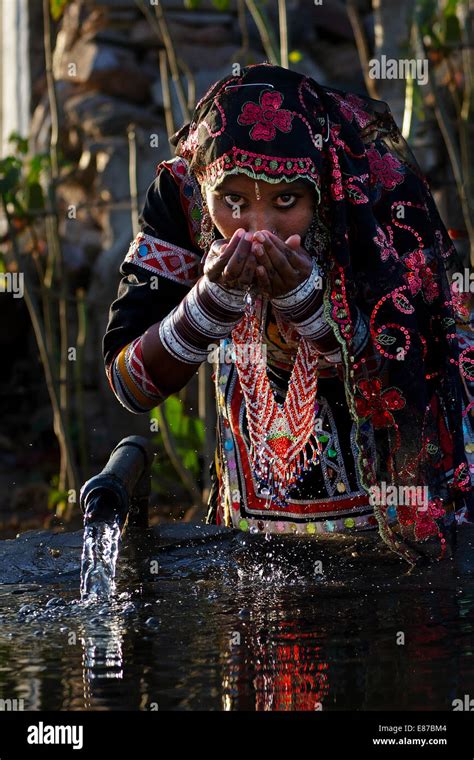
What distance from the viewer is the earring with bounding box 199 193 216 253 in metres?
3.04

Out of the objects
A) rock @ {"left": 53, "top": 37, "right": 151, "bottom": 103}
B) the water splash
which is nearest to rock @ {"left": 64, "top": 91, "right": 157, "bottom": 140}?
rock @ {"left": 53, "top": 37, "right": 151, "bottom": 103}

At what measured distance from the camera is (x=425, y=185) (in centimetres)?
324

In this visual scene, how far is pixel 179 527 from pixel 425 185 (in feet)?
3.84

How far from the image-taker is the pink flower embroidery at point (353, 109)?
10.3ft

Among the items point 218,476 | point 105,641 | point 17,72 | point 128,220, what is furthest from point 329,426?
point 17,72

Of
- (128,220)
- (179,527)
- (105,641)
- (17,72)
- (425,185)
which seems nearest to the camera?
(105,641)

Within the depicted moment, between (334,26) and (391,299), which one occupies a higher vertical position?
(334,26)

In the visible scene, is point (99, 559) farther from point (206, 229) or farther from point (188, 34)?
point (188, 34)

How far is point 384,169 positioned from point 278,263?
1.93 feet

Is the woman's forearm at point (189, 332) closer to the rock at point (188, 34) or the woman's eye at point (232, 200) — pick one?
the woman's eye at point (232, 200)

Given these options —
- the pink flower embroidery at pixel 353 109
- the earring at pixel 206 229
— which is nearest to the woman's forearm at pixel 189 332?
the earring at pixel 206 229

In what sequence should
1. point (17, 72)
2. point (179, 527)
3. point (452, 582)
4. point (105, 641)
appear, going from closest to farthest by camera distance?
point (105, 641) < point (452, 582) < point (179, 527) < point (17, 72)

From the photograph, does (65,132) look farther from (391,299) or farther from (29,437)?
(391,299)

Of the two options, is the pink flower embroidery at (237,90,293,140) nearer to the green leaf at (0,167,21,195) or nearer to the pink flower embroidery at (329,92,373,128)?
the pink flower embroidery at (329,92,373,128)
